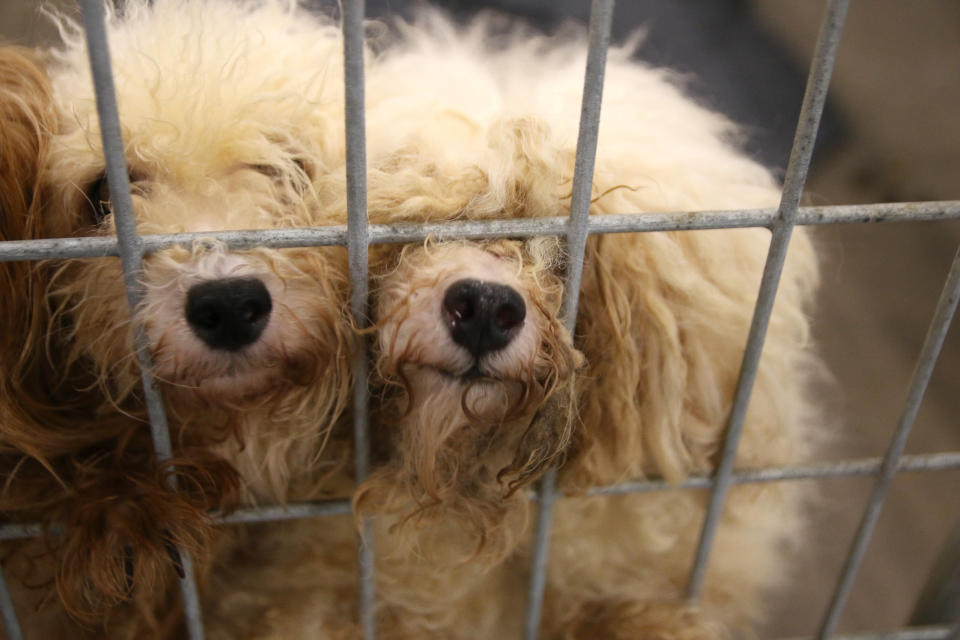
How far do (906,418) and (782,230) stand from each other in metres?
0.29

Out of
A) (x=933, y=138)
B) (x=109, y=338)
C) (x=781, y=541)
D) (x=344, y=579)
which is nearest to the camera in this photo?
(x=109, y=338)

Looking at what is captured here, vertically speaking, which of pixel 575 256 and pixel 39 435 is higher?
pixel 575 256

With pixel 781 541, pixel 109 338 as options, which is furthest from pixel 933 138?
pixel 109 338

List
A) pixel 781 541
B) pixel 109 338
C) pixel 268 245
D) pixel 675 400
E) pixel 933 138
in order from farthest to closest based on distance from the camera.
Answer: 1. pixel 933 138
2. pixel 781 541
3. pixel 675 400
4. pixel 109 338
5. pixel 268 245

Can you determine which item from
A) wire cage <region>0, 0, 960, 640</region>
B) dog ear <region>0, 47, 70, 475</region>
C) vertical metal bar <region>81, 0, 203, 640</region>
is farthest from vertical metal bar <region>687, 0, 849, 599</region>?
dog ear <region>0, 47, 70, 475</region>

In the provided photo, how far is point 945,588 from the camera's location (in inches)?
44.3

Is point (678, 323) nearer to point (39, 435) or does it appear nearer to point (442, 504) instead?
point (442, 504)

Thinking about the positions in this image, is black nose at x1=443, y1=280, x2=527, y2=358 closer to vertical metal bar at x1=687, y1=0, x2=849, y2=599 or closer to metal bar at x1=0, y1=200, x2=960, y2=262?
metal bar at x1=0, y1=200, x2=960, y2=262

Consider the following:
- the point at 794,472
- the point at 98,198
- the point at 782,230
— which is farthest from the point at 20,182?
the point at 794,472

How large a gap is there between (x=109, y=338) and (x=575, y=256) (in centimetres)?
42

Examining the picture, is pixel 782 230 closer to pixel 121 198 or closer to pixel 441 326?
pixel 441 326

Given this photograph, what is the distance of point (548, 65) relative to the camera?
1048 millimetres

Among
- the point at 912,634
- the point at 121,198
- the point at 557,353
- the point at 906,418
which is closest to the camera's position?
the point at 121,198

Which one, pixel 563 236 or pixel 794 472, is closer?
pixel 563 236
